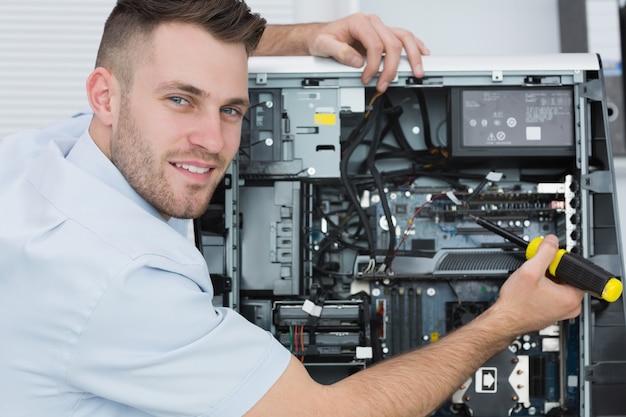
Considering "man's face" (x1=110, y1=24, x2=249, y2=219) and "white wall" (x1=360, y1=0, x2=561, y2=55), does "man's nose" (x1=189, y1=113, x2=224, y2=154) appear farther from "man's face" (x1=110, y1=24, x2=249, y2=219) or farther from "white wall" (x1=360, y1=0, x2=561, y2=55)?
"white wall" (x1=360, y1=0, x2=561, y2=55)

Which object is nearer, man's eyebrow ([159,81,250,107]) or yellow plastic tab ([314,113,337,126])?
man's eyebrow ([159,81,250,107])

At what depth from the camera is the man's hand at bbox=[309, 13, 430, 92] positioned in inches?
74.3

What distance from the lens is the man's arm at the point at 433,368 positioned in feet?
4.60

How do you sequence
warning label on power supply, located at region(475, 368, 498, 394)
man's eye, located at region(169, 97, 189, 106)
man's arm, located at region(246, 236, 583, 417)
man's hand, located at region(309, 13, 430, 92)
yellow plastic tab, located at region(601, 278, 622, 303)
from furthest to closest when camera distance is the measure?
warning label on power supply, located at region(475, 368, 498, 394) < man's hand, located at region(309, 13, 430, 92) < yellow plastic tab, located at region(601, 278, 622, 303) < man's eye, located at region(169, 97, 189, 106) < man's arm, located at region(246, 236, 583, 417)

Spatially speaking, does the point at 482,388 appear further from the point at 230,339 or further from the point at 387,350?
the point at 230,339

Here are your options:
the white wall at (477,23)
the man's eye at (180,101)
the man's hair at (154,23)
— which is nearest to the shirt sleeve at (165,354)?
the man's eye at (180,101)

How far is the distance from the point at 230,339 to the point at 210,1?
2.46 feet

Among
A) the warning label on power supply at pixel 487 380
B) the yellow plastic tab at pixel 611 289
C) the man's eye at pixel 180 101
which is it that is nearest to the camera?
the man's eye at pixel 180 101

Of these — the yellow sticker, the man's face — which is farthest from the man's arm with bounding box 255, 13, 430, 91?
the man's face

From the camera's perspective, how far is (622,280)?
1.79 m

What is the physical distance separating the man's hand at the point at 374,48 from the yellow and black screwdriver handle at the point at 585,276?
64 cm

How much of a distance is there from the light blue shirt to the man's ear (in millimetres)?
175

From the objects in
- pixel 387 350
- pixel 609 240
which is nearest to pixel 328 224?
pixel 387 350

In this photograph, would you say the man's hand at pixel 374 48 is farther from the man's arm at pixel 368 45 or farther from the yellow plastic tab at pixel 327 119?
the yellow plastic tab at pixel 327 119
